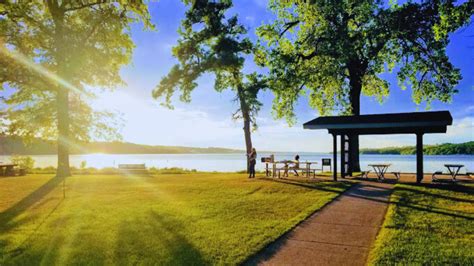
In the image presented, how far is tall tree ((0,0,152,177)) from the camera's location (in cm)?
2102

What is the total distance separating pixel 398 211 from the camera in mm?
10219

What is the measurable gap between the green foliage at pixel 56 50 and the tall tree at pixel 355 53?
39.5ft

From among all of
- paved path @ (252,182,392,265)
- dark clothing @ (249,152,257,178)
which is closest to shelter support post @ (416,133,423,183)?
paved path @ (252,182,392,265)

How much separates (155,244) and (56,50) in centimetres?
1812

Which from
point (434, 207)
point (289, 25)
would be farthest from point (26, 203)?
point (289, 25)

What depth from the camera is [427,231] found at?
8.06m

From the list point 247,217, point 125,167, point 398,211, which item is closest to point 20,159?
point 125,167

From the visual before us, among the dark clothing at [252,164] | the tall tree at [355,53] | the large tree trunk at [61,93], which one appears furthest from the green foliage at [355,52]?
the large tree trunk at [61,93]

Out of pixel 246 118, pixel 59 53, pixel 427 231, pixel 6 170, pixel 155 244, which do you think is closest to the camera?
pixel 155 244

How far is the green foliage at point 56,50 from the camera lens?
68.8ft

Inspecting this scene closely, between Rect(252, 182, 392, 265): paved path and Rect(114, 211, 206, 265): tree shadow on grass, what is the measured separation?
135 cm

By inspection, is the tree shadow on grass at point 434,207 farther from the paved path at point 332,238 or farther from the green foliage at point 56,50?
the green foliage at point 56,50

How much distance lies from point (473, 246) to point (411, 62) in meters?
22.0

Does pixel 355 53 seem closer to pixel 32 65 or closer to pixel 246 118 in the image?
pixel 246 118
